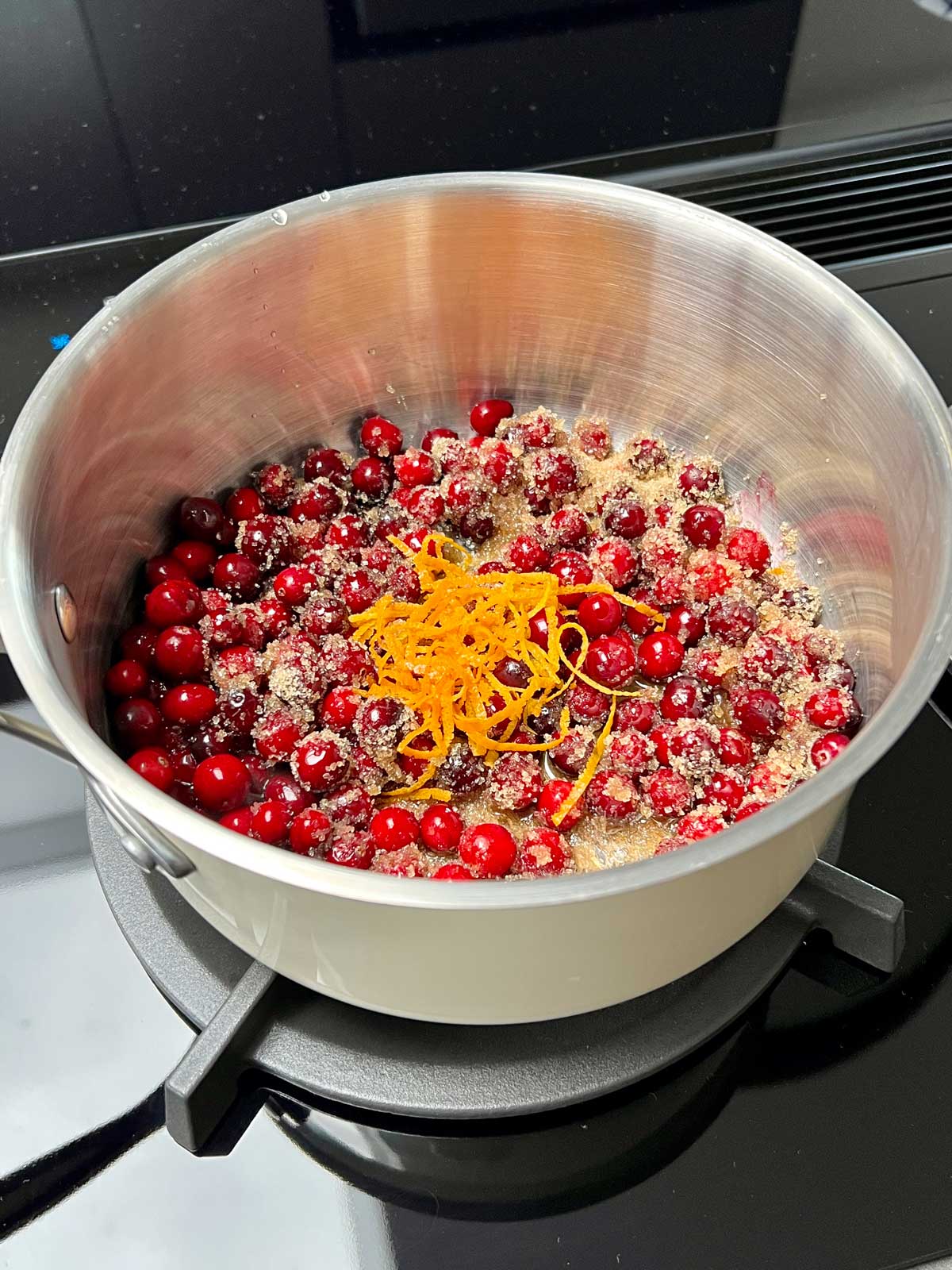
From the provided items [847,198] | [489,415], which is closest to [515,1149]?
[489,415]

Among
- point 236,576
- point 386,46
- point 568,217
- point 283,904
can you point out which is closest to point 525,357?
point 568,217

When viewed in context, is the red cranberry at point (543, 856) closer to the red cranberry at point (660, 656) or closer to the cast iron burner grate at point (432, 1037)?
the cast iron burner grate at point (432, 1037)

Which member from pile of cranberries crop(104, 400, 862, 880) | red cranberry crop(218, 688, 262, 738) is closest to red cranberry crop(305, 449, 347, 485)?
pile of cranberries crop(104, 400, 862, 880)

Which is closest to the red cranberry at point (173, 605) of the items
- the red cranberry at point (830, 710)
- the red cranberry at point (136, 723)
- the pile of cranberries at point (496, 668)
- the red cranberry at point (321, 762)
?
the pile of cranberries at point (496, 668)

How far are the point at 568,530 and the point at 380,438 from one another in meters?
0.27

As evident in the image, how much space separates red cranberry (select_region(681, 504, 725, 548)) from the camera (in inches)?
49.8

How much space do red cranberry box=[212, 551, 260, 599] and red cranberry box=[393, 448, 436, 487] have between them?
0.73 ft

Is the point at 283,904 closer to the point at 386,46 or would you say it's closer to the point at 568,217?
the point at 568,217

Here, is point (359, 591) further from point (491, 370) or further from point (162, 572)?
point (491, 370)

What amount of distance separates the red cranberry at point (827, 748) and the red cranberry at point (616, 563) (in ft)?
0.98

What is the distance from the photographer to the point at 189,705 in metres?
1.13

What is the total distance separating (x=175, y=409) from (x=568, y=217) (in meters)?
0.50

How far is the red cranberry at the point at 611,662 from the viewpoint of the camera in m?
1.15

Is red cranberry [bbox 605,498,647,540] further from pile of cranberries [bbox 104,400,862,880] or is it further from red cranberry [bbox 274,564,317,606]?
red cranberry [bbox 274,564,317,606]
